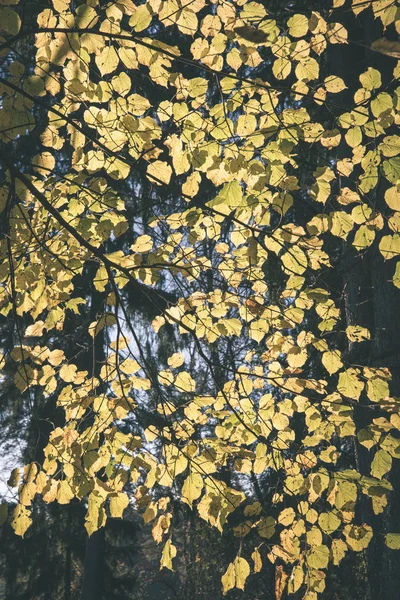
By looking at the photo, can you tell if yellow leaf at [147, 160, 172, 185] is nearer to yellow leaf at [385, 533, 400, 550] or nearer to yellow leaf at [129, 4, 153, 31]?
yellow leaf at [129, 4, 153, 31]

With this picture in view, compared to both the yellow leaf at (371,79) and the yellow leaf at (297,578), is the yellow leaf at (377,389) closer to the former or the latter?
the yellow leaf at (297,578)

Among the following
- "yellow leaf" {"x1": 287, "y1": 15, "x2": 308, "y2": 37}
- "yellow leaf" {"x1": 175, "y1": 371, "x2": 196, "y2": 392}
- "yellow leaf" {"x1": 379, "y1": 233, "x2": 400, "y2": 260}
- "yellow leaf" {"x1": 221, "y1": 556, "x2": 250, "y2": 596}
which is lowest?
"yellow leaf" {"x1": 221, "y1": 556, "x2": 250, "y2": 596}

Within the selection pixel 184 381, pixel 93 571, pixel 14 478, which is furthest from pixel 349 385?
pixel 93 571

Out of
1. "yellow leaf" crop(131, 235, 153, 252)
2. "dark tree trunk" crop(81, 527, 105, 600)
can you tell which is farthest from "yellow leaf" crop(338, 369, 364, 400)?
"dark tree trunk" crop(81, 527, 105, 600)

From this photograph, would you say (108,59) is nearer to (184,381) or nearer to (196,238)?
(196,238)

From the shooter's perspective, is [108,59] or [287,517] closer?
[108,59]

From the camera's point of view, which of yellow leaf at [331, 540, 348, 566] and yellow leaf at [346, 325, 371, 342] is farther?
yellow leaf at [346, 325, 371, 342]

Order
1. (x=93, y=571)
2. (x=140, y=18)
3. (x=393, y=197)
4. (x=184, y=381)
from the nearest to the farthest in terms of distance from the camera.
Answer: (x=140, y=18) < (x=393, y=197) < (x=184, y=381) < (x=93, y=571)

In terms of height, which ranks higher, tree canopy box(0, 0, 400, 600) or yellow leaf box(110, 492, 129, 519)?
tree canopy box(0, 0, 400, 600)

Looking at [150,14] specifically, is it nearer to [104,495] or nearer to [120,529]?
[104,495]

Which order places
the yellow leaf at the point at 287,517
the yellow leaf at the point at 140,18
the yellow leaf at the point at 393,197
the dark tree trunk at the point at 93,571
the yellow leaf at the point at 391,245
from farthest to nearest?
1. the dark tree trunk at the point at 93,571
2. the yellow leaf at the point at 287,517
3. the yellow leaf at the point at 391,245
4. the yellow leaf at the point at 393,197
5. the yellow leaf at the point at 140,18

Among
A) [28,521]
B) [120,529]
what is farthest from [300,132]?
[120,529]

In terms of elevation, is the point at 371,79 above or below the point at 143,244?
above

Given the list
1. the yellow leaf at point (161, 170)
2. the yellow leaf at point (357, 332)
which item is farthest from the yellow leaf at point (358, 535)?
the yellow leaf at point (161, 170)
